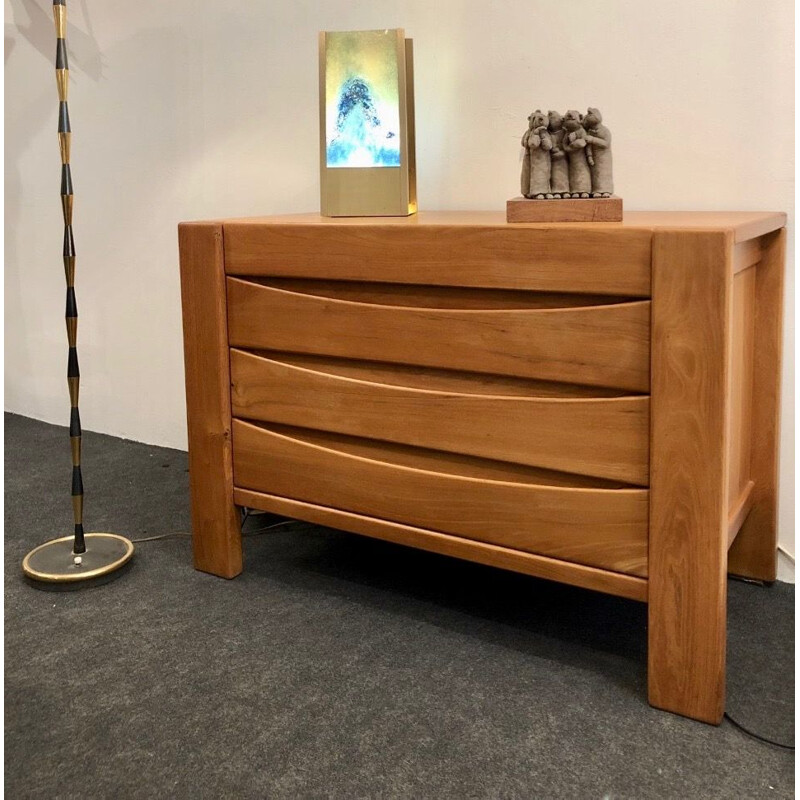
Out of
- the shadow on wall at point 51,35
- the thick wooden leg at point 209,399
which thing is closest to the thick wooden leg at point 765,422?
the thick wooden leg at point 209,399

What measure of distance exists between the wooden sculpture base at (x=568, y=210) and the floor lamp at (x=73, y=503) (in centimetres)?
76

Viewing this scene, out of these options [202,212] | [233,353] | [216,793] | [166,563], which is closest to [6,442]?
[202,212]

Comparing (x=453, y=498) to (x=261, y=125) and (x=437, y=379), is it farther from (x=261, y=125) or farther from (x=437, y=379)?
(x=261, y=125)

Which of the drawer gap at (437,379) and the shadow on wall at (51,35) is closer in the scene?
the drawer gap at (437,379)

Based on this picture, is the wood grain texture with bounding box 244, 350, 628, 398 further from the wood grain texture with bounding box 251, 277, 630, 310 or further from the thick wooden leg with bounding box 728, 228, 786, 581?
the thick wooden leg with bounding box 728, 228, 786, 581

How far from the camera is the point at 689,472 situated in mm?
1065

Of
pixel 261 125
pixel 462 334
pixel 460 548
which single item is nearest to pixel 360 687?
pixel 460 548

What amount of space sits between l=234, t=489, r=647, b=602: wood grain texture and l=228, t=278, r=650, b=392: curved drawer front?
0.24 meters

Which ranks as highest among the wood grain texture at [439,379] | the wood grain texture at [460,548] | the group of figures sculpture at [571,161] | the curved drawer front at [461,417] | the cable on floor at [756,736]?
the group of figures sculpture at [571,161]

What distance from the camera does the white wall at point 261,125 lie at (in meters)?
1.44

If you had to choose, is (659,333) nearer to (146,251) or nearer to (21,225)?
(146,251)

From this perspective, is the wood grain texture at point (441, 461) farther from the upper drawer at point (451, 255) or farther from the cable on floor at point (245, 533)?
the cable on floor at point (245, 533)

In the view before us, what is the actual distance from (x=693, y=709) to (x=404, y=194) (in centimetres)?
89

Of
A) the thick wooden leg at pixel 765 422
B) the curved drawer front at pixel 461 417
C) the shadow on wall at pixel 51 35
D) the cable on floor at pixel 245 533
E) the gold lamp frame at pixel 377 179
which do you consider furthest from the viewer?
the shadow on wall at pixel 51 35
